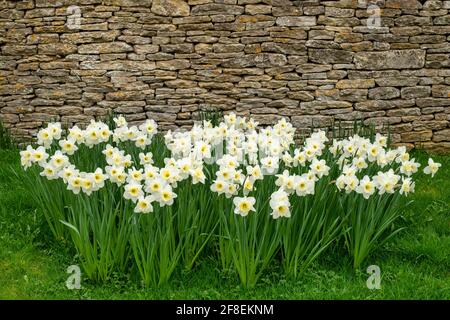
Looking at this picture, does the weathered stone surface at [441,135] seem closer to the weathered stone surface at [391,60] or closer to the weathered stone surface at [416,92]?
the weathered stone surface at [416,92]

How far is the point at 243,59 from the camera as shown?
253 inches

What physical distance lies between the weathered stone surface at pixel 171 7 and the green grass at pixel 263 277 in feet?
9.43

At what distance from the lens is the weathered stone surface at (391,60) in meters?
6.36

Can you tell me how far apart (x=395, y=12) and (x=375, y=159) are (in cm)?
290

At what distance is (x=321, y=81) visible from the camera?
6434 mm

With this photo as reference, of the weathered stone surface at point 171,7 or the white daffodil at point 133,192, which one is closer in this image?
the white daffodil at point 133,192

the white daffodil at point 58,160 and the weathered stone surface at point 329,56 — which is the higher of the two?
the weathered stone surface at point 329,56

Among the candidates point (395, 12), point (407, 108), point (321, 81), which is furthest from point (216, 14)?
point (407, 108)

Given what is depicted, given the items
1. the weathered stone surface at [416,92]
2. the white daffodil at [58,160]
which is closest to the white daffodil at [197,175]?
the white daffodil at [58,160]

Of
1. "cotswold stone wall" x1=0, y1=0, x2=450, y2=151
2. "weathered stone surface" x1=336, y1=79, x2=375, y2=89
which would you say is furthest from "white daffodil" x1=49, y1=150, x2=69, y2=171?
"weathered stone surface" x1=336, y1=79, x2=375, y2=89

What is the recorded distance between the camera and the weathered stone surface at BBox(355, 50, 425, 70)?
6.36m

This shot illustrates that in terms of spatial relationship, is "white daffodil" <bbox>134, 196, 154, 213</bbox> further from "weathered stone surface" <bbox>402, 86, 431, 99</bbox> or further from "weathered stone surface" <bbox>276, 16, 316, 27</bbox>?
"weathered stone surface" <bbox>402, 86, 431, 99</bbox>

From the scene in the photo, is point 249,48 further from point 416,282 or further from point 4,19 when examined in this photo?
point 416,282

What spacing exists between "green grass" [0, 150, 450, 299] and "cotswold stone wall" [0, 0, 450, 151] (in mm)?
2400
